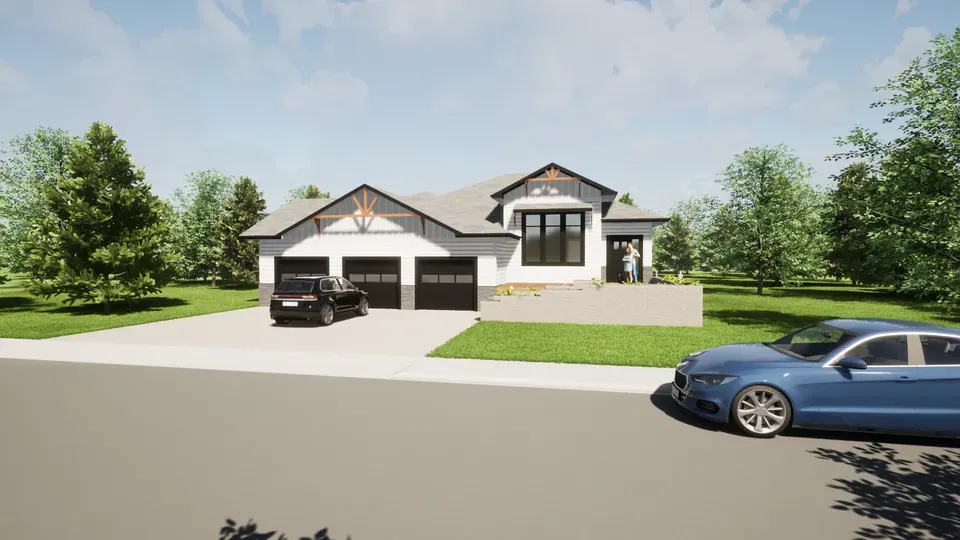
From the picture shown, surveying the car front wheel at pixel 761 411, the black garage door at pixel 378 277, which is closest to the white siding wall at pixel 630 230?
the black garage door at pixel 378 277

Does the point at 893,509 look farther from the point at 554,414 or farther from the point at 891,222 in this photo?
the point at 891,222

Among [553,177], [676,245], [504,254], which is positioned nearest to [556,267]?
[504,254]

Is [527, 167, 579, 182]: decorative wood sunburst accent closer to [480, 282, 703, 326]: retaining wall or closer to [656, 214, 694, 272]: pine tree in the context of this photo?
[480, 282, 703, 326]: retaining wall

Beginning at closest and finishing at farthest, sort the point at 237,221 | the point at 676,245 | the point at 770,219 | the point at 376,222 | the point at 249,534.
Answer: the point at 249,534 → the point at 376,222 → the point at 770,219 → the point at 237,221 → the point at 676,245

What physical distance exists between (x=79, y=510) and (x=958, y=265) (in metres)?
18.1

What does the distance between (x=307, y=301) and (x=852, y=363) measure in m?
14.4

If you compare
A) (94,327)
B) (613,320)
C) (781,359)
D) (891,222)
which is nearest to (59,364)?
(94,327)

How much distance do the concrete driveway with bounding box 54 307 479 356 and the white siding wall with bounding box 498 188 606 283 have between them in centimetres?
424

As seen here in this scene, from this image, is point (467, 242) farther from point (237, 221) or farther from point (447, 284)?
point (237, 221)

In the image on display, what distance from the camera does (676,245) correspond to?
6519cm

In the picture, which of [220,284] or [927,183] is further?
[220,284]

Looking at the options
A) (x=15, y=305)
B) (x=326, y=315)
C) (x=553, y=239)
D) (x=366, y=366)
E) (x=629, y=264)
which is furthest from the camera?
(x=15, y=305)

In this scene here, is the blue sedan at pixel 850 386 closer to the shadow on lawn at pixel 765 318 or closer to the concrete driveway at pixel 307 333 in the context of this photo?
the concrete driveway at pixel 307 333

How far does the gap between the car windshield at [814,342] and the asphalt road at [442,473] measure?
1.13 meters
